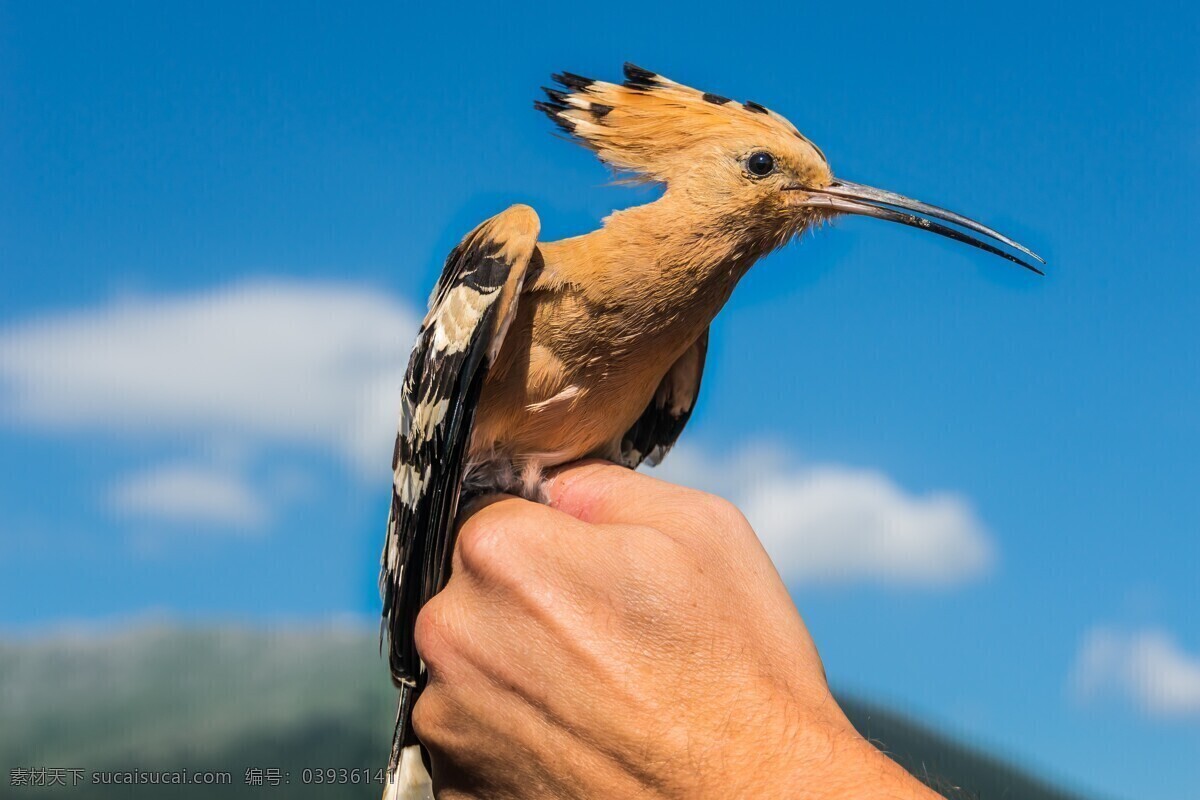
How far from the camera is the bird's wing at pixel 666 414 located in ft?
10.8

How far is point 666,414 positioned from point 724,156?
1.01 meters

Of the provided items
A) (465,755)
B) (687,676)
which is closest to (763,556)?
(687,676)

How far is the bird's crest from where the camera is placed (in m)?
2.70

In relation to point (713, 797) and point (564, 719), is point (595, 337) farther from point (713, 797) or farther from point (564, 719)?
point (713, 797)

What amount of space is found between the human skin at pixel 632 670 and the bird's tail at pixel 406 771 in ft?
2.34

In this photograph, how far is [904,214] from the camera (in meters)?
2.79

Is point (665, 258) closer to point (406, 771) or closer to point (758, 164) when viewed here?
point (758, 164)

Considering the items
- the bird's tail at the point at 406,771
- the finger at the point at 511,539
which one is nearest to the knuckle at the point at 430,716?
the finger at the point at 511,539

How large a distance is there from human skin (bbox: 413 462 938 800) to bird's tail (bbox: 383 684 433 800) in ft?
2.34

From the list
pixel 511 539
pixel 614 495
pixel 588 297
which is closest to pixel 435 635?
pixel 511 539

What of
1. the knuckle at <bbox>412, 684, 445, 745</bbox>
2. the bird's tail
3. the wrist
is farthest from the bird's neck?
the bird's tail

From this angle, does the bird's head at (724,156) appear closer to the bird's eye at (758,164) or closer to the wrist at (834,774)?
the bird's eye at (758,164)

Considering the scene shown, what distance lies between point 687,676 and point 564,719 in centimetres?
25

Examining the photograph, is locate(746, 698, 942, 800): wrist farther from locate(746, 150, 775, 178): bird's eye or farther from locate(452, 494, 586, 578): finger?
locate(746, 150, 775, 178): bird's eye
